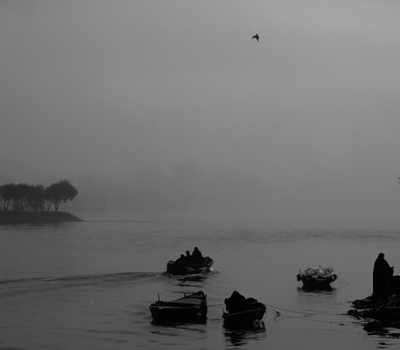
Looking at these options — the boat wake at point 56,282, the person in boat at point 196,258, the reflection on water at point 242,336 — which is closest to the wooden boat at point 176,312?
the reflection on water at point 242,336

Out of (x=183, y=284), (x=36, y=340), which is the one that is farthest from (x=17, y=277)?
(x=36, y=340)

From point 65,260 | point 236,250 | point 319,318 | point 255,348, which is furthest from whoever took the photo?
point 236,250

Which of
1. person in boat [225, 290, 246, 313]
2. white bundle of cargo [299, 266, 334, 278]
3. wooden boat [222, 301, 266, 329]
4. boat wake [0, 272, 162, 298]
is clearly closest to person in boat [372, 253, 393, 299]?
wooden boat [222, 301, 266, 329]

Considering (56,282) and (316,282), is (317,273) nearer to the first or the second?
(316,282)

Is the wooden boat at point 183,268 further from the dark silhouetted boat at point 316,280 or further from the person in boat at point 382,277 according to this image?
the person in boat at point 382,277

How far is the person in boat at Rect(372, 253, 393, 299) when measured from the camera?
Result: 45.3 meters

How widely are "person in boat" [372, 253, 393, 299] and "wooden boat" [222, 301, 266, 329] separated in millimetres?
9307

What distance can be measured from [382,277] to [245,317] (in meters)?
10.9

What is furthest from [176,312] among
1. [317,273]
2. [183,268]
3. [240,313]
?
[183,268]

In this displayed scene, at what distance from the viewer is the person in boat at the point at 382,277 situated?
45272mm

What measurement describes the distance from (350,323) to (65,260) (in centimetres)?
6368

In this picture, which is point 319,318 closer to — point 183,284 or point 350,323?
point 350,323

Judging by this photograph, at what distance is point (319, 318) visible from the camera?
47.4 meters

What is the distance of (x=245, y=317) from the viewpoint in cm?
4050
